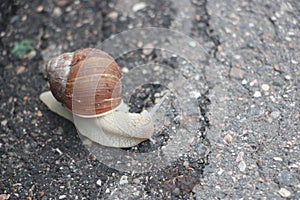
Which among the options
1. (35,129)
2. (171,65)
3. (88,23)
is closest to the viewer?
(35,129)

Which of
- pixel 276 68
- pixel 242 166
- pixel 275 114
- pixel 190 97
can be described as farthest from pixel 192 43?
pixel 242 166

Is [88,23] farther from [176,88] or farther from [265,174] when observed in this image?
[265,174]

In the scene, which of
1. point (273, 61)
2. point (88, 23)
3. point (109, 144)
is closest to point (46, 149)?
point (109, 144)

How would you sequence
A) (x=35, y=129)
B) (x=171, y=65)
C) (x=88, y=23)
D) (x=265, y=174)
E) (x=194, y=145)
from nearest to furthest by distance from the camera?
1. (x=265, y=174)
2. (x=194, y=145)
3. (x=35, y=129)
4. (x=171, y=65)
5. (x=88, y=23)

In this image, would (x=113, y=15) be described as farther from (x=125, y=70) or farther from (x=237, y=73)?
(x=237, y=73)

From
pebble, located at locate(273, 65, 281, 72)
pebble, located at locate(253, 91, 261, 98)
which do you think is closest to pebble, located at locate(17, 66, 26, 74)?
pebble, located at locate(253, 91, 261, 98)

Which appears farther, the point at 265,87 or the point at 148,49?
the point at 148,49

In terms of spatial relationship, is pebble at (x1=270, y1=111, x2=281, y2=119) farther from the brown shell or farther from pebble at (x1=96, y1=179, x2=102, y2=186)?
pebble at (x1=96, y1=179, x2=102, y2=186)

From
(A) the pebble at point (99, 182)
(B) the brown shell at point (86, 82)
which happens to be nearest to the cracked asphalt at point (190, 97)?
(A) the pebble at point (99, 182)
